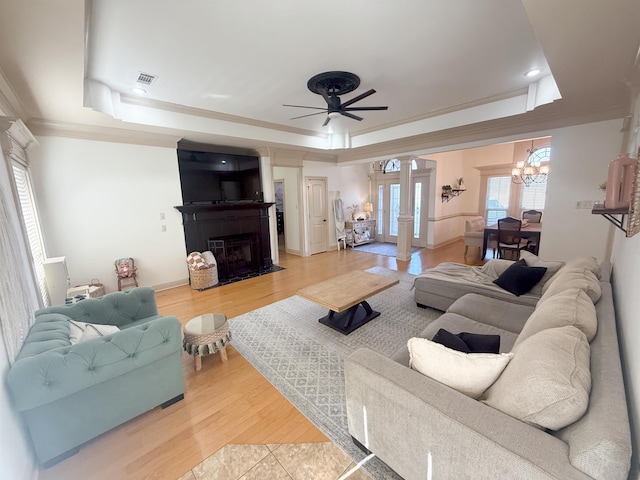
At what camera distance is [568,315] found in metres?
1.41

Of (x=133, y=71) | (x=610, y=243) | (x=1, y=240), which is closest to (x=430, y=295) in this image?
(x=610, y=243)

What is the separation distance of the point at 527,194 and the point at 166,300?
8.69 metres

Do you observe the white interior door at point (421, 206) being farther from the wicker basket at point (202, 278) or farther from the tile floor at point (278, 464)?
the tile floor at point (278, 464)

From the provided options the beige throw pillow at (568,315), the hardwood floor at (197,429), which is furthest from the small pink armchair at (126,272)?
the beige throw pillow at (568,315)

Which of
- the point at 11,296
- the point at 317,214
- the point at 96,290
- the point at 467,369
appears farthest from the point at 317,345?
the point at 317,214

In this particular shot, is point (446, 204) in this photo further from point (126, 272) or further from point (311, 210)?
point (126, 272)

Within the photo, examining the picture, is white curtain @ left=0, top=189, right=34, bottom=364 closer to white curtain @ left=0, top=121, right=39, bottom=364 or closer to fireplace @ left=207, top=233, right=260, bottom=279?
white curtain @ left=0, top=121, right=39, bottom=364

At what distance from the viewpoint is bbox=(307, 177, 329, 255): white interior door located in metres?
6.66

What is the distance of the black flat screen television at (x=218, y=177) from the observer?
4598mm

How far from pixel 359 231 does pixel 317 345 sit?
17.4 ft

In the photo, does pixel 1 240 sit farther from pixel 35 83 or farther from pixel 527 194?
pixel 527 194

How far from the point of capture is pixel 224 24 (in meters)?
2.00

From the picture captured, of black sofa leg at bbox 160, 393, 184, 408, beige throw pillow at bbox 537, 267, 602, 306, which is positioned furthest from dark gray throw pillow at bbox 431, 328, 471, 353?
black sofa leg at bbox 160, 393, 184, 408

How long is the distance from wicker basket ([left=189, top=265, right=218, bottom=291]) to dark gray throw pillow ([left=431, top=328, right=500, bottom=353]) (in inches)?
155
